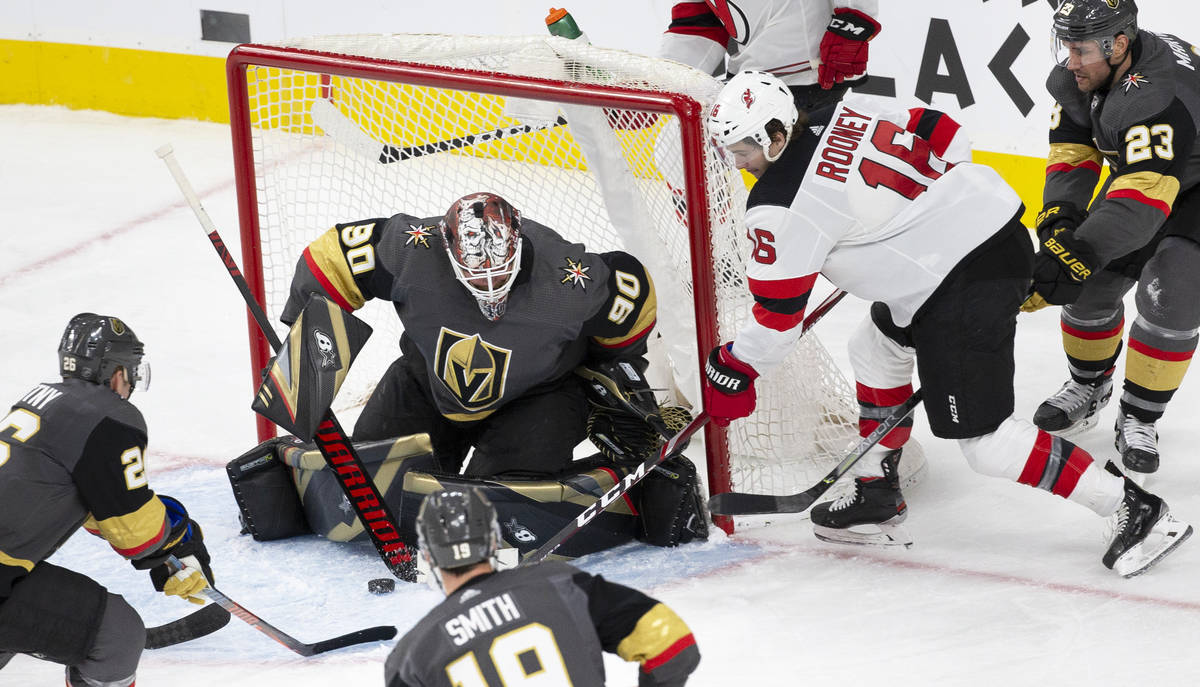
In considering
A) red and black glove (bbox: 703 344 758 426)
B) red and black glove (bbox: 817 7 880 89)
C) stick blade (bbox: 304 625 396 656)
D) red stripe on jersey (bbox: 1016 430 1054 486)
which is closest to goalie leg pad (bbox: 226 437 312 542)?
stick blade (bbox: 304 625 396 656)

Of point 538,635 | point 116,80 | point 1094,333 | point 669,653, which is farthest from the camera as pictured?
point 116,80

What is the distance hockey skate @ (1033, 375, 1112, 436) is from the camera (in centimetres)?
374

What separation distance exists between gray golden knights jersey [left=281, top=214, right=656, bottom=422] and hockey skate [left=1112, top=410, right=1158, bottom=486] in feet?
3.92

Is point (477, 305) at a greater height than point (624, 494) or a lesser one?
greater

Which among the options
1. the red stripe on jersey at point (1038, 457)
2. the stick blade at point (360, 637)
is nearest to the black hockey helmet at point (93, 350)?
the stick blade at point (360, 637)

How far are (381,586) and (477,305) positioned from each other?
0.63 m

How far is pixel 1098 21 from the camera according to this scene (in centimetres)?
310

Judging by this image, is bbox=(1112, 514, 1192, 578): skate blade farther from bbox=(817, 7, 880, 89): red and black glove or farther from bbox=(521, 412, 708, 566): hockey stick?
bbox=(817, 7, 880, 89): red and black glove

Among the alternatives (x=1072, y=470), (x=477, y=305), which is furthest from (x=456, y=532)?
(x=1072, y=470)

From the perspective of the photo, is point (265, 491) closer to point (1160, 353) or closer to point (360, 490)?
point (360, 490)

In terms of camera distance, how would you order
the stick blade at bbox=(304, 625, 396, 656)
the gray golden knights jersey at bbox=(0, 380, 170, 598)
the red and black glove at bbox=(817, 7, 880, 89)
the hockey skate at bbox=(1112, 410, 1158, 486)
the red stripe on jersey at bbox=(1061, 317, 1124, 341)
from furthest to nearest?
1. the red and black glove at bbox=(817, 7, 880, 89)
2. the red stripe on jersey at bbox=(1061, 317, 1124, 341)
3. the hockey skate at bbox=(1112, 410, 1158, 486)
4. the stick blade at bbox=(304, 625, 396, 656)
5. the gray golden knights jersey at bbox=(0, 380, 170, 598)

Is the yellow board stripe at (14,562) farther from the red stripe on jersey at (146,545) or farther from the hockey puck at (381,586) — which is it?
the hockey puck at (381,586)

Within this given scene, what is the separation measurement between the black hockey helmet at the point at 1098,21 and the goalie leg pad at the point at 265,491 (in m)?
1.92

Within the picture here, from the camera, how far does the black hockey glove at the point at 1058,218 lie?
3.27m
